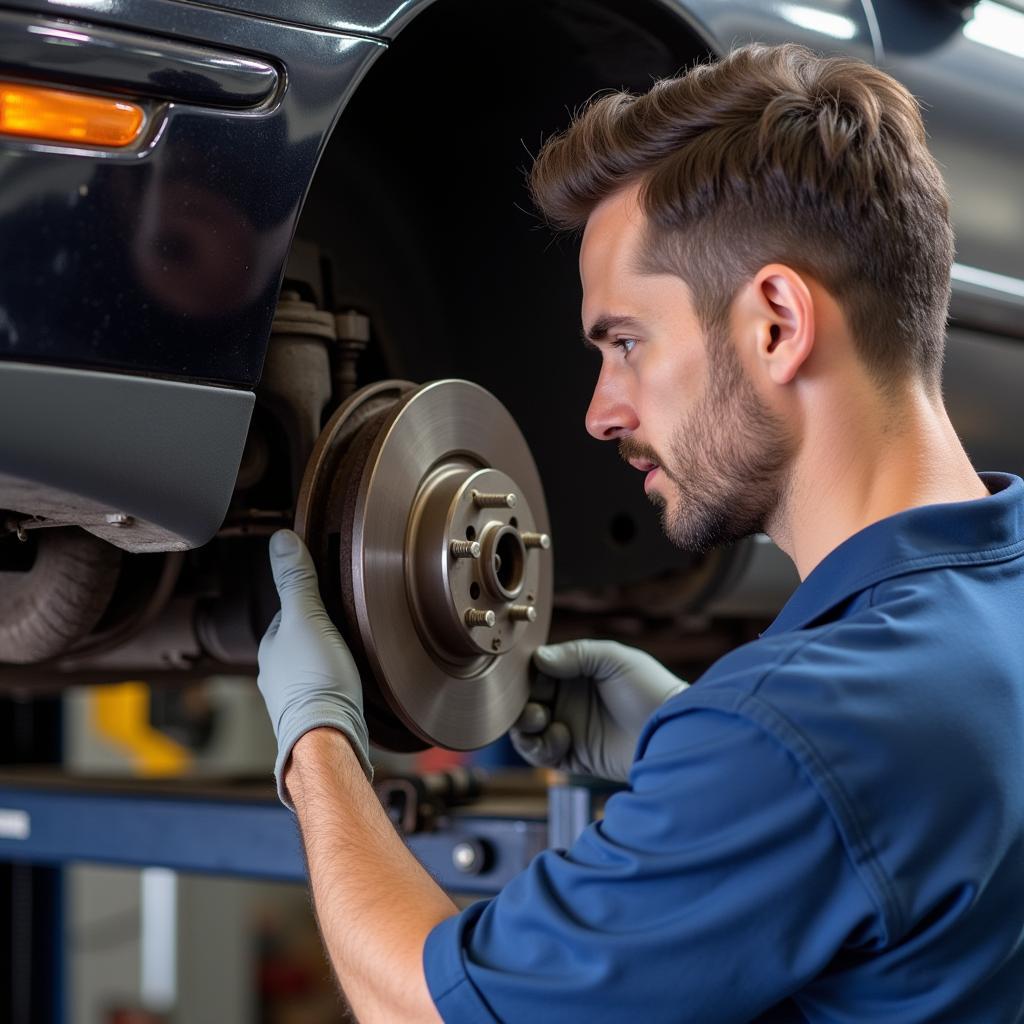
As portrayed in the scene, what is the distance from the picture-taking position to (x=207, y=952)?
390 cm

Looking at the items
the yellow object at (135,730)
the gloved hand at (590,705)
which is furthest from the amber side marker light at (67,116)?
the yellow object at (135,730)

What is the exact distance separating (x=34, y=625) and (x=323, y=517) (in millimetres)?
253

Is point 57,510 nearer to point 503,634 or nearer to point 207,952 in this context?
point 503,634

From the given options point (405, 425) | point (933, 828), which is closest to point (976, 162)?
point (405, 425)

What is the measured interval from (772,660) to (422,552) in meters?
0.35

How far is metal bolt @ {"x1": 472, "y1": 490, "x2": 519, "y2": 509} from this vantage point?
Result: 0.98 meters

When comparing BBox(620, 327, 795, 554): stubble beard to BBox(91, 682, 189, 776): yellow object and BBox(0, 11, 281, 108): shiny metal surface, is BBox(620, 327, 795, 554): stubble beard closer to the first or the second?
BBox(0, 11, 281, 108): shiny metal surface

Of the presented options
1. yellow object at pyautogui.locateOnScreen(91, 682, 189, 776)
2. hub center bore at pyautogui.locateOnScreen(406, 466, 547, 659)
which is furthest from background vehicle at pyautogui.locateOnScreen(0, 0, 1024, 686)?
yellow object at pyautogui.locateOnScreen(91, 682, 189, 776)

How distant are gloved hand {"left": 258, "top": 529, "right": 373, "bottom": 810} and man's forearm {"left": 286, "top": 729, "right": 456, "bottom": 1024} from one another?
13 millimetres

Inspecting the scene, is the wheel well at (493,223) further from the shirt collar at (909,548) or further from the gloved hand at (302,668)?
the shirt collar at (909,548)

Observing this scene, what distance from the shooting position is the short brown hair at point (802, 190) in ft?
2.60

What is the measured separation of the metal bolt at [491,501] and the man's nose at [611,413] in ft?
0.35

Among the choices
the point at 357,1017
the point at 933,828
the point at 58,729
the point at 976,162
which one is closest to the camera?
the point at 933,828

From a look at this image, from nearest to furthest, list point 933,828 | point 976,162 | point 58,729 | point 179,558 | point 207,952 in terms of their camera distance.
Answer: point 933,828
point 179,558
point 976,162
point 58,729
point 207,952
